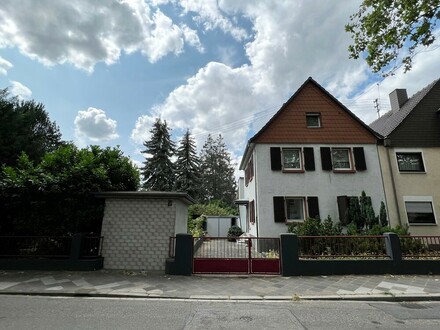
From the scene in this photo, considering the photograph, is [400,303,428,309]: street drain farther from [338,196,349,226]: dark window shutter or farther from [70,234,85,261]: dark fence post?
[70,234,85,261]: dark fence post

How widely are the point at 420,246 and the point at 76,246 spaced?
42.4 feet

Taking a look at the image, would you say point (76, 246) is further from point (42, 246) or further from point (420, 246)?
point (420, 246)

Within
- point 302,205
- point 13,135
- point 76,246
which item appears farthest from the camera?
point 13,135

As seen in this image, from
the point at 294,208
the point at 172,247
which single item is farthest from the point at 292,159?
the point at 172,247

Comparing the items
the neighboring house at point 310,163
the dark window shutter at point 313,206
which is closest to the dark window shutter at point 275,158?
the neighboring house at point 310,163

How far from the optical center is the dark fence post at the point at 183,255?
8.86 m

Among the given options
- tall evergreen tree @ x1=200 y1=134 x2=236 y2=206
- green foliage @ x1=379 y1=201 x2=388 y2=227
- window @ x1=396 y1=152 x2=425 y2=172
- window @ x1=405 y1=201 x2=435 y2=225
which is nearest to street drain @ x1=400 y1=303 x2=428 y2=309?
green foliage @ x1=379 y1=201 x2=388 y2=227

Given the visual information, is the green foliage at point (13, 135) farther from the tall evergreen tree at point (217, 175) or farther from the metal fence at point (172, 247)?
the tall evergreen tree at point (217, 175)

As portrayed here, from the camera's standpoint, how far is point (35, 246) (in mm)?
9805

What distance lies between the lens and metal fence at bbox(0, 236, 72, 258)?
31.7 ft

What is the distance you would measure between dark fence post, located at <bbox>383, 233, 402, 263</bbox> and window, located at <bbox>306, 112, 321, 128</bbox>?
7936 mm

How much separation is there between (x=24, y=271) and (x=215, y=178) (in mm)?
39213

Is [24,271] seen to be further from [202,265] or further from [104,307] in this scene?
[202,265]

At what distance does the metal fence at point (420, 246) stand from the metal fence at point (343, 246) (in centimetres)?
109
